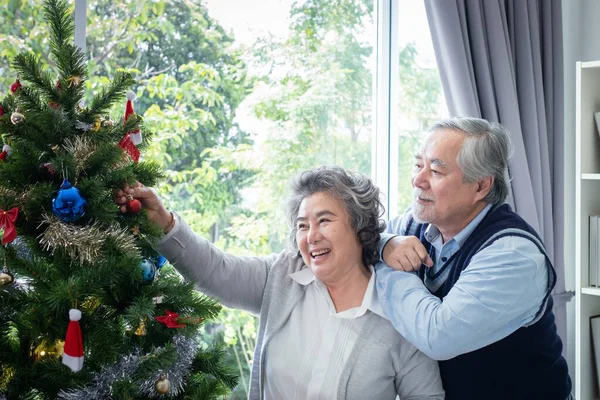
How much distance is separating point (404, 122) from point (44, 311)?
236cm

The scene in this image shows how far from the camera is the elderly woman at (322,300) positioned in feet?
5.71

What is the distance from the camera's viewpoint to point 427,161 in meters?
1.91

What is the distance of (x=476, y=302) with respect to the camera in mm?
1661

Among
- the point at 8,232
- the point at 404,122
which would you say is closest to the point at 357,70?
the point at 404,122

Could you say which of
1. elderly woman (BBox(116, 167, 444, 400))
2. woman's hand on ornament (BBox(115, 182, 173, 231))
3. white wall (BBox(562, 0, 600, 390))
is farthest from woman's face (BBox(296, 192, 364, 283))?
white wall (BBox(562, 0, 600, 390))

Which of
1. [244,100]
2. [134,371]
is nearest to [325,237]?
[134,371]

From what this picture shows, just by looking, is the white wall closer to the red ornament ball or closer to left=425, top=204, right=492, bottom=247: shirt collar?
left=425, top=204, right=492, bottom=247: shirt collar

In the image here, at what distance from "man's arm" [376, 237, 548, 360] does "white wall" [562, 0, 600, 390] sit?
A: 1.80m

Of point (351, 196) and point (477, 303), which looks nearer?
point (477, 303)

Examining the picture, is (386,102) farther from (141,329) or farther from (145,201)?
(141,329)

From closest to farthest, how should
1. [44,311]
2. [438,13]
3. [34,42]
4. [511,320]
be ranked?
[44,311]
[511,320]
[34,42]
[438,13]

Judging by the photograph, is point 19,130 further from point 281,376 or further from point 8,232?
point 281,376

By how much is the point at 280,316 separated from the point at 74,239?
32.1 inches

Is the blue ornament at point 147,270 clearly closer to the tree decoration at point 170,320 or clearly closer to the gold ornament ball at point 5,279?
the tree decoration at point 170,320
